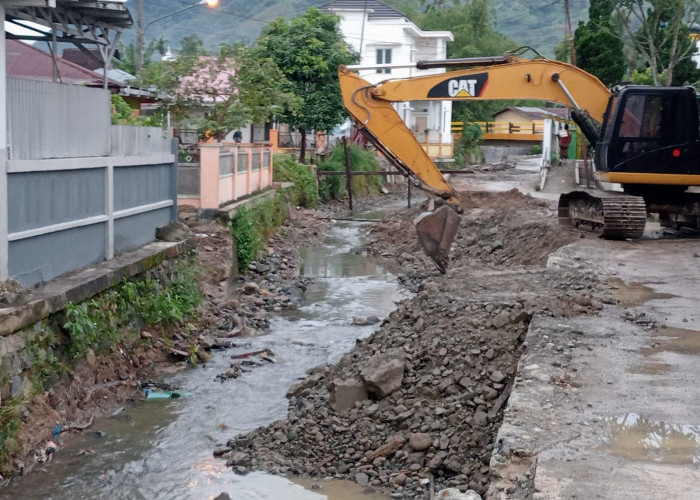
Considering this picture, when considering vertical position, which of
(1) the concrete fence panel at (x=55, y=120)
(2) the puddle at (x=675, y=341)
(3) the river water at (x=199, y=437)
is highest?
(1) the concrete fence panel at (x=55, y=120)

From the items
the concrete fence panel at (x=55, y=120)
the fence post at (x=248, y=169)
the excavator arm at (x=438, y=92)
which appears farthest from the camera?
the fence post at (x=248, y=169)

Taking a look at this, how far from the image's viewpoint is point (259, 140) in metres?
37.4

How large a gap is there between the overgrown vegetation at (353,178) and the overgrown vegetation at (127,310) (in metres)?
18.7

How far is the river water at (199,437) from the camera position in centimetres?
→ 751

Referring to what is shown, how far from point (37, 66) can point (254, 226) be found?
759 centimetres

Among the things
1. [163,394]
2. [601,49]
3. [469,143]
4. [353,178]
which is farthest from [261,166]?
[469,143]

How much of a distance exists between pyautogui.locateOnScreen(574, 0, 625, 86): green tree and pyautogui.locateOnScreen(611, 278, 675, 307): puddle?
29126 millimetres

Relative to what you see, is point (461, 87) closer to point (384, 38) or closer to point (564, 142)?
point (564, 142)

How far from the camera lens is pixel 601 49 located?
38906 millimetres

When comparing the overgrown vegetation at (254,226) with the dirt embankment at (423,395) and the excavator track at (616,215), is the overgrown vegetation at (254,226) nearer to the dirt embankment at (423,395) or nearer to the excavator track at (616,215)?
the dirt embankment at (423,395)

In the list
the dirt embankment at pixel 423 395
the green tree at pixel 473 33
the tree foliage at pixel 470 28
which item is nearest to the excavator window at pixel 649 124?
the dirt embankment at pixel 423 395

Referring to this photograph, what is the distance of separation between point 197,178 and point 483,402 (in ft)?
35.1

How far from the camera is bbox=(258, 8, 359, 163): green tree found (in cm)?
3102

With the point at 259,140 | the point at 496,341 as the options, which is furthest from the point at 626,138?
the point at 259,140
